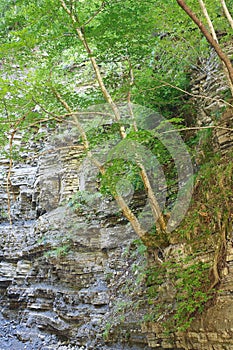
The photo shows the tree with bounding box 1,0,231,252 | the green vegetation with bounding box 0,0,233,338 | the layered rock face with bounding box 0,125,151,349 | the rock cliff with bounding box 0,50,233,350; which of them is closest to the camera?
the green vegetation with bounding box 0,0,233,338

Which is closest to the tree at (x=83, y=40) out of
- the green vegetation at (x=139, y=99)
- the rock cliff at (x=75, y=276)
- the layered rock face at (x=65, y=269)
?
the green vegetation at (x=139, y=99)

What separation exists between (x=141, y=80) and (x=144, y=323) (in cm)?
429

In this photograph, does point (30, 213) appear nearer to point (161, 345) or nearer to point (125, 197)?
point (125, 197)

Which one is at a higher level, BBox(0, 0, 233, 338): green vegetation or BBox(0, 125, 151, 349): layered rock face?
BBox(0, 0, 233, 338): green vegetation

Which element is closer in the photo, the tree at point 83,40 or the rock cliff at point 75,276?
the rock cliff at point 75,276

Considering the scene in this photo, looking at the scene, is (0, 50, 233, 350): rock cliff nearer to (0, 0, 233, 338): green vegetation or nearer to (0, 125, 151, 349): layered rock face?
(0, 125, 151, 349): layered rock face

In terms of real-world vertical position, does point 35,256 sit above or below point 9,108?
below

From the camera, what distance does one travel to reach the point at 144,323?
4969mm

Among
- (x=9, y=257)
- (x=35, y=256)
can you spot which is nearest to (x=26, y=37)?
(x=35, y=256)

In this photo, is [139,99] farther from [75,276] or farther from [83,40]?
[75,276]

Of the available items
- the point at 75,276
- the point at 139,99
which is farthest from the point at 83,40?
the point at 75,276

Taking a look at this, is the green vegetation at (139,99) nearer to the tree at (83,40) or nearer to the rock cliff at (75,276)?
the tree at (83,40)

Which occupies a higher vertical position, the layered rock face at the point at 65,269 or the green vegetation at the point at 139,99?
the green vegetation at the point at 139,99

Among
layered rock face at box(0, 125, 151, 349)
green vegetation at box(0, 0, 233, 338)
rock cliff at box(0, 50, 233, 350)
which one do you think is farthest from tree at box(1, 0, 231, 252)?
layered rock face at box(0, 125, 151, 349)
